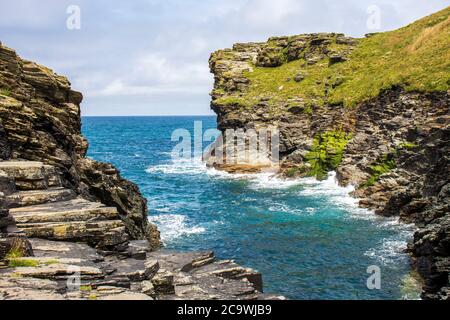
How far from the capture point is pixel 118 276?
16.8 m

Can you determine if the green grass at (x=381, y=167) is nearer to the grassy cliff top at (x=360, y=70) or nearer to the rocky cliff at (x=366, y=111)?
the rocky cliff at (x=366, y=111)

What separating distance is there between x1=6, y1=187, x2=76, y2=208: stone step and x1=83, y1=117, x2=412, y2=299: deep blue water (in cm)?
1576

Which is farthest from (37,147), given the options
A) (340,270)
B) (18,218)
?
(340,270)

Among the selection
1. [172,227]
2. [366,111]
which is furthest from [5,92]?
[366,111]

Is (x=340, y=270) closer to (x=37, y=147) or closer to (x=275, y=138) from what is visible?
(x=37, y=147)

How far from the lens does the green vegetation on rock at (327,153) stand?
7289 cm

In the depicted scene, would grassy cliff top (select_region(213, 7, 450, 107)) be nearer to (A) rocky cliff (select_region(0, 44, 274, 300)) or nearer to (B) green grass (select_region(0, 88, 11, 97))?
(A) rocky cliff (select_region(0, 44, 274, 300))

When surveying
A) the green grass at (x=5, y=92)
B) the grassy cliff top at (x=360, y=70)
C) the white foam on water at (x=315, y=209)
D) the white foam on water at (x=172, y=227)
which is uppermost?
the grassy cliff top at (x=360, y=70)

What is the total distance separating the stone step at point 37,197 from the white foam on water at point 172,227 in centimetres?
2129

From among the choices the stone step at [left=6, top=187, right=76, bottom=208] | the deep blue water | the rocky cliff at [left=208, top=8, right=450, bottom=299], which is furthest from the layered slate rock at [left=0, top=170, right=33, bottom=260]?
the rocky cliff at [left=208, top=8, right=450, bottom=299]

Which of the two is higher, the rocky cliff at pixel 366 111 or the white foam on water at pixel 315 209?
the rocky cliff at pixel 366 111

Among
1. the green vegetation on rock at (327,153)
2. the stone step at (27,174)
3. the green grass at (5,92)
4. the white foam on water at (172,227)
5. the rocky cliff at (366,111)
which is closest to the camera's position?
the stone step at (27,174)

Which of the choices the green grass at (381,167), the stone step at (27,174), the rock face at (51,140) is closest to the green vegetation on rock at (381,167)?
the green grass at (381,167)

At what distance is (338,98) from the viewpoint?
83.6 metres
